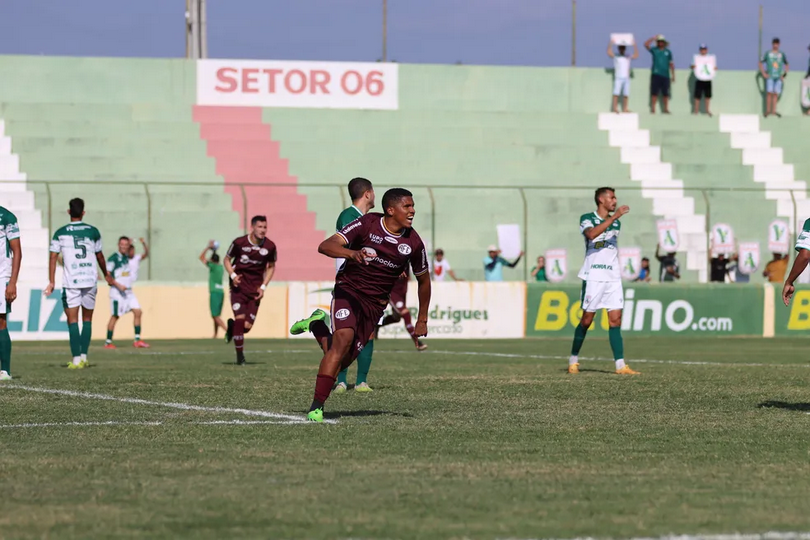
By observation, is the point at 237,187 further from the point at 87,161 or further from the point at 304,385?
the point at 304,385

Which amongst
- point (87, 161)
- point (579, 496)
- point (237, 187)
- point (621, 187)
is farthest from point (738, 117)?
point (579, 496)

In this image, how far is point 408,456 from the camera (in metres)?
8.29

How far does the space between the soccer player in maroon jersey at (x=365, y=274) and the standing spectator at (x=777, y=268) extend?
22.8 meters

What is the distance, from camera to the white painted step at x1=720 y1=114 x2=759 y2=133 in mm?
38312

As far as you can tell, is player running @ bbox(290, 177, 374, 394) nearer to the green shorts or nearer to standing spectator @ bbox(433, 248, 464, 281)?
the green shorts

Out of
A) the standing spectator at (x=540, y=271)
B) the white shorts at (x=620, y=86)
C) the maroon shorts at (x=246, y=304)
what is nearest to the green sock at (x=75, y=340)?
the maroon shorts at (x=246, y=304)

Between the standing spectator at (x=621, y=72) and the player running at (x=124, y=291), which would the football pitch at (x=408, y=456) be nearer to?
the player running at (x=124, y=291)

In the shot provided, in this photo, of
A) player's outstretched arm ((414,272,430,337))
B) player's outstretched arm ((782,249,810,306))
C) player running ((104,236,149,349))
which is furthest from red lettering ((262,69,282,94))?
player's outstretched arm ((782,249,810,306))

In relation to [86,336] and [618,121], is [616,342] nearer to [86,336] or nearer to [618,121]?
[86,336]

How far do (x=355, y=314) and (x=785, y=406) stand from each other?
158 inches

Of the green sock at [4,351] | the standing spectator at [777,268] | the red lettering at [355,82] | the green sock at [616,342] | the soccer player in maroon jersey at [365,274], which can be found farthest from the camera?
the red lettering at [355,82]

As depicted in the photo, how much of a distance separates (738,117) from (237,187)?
597 inches

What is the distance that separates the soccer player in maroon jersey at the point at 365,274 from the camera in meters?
10.3

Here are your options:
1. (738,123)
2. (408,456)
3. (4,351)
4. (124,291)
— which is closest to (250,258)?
(4,351)
